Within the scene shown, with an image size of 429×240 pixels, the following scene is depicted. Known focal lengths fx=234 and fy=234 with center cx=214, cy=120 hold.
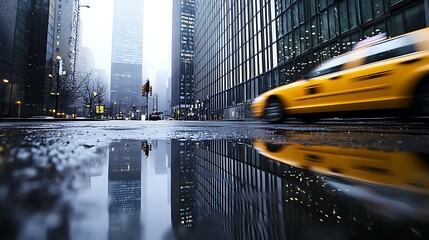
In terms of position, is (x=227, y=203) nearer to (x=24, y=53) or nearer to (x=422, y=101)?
(x=422, y=101)

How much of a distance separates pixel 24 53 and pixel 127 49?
103 m

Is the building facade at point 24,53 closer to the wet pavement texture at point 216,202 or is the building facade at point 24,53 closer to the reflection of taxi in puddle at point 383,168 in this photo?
the wet pavement texture at point 216,202

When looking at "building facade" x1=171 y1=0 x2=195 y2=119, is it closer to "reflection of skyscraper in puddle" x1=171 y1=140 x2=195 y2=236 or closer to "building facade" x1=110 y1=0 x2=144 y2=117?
"building facade" x1=110 y1=0 x2=144 y2=117

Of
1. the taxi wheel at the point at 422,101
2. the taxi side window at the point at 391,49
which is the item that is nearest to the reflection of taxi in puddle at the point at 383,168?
the taxi wheel at the point at 422,101

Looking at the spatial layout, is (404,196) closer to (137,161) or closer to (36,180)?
(36,180)

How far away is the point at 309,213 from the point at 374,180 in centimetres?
39

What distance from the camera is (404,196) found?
61 centimetres

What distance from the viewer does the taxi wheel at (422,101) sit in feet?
12.2

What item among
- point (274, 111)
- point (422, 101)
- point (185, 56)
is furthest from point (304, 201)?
point (185, 56)

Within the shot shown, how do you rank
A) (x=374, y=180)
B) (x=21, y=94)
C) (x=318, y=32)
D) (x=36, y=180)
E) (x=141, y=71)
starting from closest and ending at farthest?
(x=36, y=180) → (x=374, y=180) → (x=318, y=32) → (x=21, y=94) → (x=141, y=71)

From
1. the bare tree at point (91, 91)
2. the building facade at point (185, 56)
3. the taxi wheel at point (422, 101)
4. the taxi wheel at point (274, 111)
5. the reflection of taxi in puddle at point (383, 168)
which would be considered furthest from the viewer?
the building facade at point (185, 56)

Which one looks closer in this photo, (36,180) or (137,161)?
(36,180)

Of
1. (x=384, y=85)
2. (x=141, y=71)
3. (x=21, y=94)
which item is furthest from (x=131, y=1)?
(x=384, y=85)

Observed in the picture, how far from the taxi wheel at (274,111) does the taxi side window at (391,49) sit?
2.46 meters
